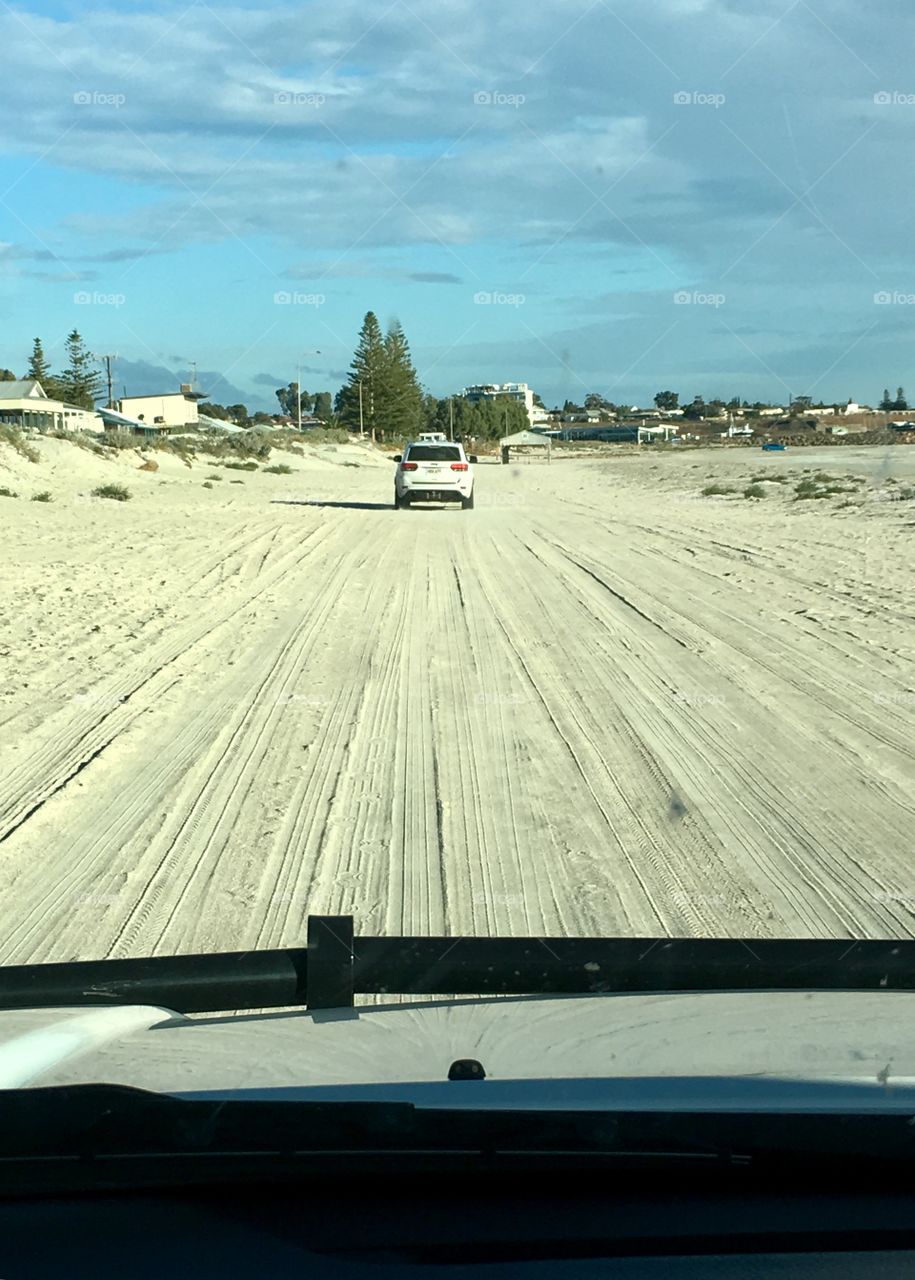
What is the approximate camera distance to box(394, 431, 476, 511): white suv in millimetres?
31172

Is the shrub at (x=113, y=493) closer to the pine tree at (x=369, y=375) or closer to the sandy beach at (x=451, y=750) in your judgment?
the sandy beach at (x=451, y=750)

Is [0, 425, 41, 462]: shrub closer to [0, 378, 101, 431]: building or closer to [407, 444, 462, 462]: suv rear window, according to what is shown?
[407, 444, 462, 462]: suv rear window

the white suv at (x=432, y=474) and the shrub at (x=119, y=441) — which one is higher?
the white suv at (x=432, y=474)

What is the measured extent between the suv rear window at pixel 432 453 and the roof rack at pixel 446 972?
28.7 meters

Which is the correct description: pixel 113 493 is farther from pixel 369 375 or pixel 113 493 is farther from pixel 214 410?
pixel 214 410

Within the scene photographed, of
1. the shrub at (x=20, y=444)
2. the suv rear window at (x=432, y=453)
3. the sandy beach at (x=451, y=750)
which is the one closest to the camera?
the sandy beach at (x=451, y=750)

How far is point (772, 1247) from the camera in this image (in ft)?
6.23

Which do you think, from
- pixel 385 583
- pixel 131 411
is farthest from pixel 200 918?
pixel 131 411

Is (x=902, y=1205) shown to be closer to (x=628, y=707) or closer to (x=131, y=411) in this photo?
(x=628, y=707)

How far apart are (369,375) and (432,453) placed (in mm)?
101722

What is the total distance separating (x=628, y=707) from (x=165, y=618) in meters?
6.00

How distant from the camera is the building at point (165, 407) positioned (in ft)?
481

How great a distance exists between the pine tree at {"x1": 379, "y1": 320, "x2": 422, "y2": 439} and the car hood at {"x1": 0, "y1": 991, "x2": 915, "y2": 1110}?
130 m

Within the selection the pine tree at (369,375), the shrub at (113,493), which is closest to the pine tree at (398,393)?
the pine tree at (369,375)
